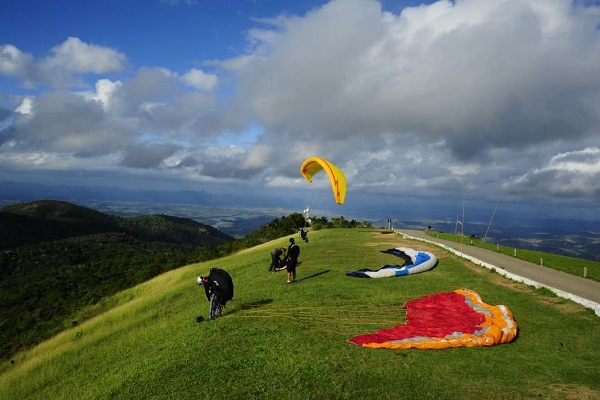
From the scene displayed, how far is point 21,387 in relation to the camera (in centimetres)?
1404

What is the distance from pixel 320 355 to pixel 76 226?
415 ft

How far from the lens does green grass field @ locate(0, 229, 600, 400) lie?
8.88 metres

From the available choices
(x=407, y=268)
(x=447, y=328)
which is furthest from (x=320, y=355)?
(x=407, y=268)

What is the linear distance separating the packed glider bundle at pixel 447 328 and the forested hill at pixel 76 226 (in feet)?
331

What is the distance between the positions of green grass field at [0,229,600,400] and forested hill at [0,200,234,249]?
9234 centimetres

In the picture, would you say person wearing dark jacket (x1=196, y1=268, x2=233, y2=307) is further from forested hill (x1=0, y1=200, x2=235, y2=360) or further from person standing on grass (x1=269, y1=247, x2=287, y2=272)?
forested hill (x1=0, y1=200, x2=235, y2=360)

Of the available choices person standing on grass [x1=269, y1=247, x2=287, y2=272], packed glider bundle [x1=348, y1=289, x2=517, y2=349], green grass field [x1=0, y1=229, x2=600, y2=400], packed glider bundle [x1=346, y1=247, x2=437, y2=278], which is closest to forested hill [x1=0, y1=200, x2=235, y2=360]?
green grass field [x1=0, y1=229, x2=600, y2=400]

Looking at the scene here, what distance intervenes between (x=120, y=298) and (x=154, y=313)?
16.7 m

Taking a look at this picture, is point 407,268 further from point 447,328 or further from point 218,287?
point 218,287

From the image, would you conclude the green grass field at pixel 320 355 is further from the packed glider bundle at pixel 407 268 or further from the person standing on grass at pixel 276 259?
the person standing on grass at pixel 276 259

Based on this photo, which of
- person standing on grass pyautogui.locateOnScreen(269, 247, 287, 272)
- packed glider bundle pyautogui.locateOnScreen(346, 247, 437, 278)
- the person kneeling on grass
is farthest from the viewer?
person standing on grass pyautogui.locateOnScreen(269, 247, 287, 272)

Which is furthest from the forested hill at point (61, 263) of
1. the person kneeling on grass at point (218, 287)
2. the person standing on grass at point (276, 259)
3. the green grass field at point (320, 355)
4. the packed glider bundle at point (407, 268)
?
the packed glider bundle at point (407, 268)

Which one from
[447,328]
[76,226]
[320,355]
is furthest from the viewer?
[76,226]

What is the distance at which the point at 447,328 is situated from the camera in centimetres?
1205
